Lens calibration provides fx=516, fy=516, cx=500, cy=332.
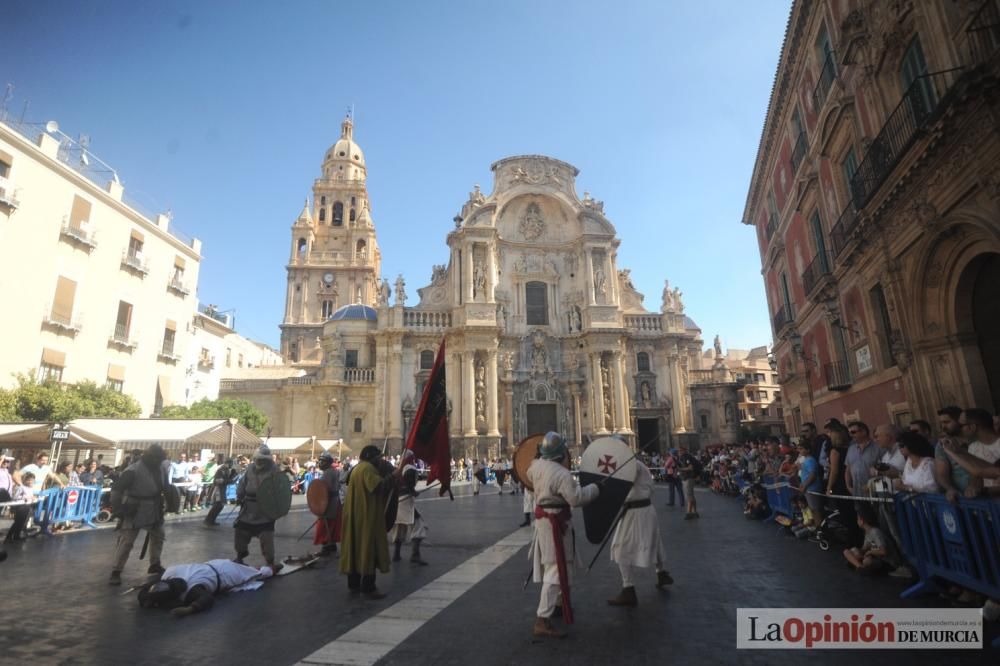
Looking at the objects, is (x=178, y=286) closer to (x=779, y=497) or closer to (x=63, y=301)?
(x=63, y=301)

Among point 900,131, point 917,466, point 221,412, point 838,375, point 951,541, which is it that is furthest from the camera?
point 221,412

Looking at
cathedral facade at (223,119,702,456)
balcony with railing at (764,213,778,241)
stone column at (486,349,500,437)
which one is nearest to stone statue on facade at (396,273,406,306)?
cathedral facade at (223,119,702,456)

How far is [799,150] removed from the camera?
15.9 meters

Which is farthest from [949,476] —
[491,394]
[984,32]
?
[491,394]

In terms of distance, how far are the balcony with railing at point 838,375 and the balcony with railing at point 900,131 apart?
4.84 metres

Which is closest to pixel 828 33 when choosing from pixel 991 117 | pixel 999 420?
pixel 991 117

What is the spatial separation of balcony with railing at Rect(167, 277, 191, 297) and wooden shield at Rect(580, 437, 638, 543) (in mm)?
26518

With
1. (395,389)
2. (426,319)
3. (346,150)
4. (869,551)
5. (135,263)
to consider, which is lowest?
(869,551)

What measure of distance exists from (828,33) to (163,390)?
29.2 meters

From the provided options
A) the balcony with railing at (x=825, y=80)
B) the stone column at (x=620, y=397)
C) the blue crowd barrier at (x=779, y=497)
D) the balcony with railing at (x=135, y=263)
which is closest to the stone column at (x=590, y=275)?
the stone column at (x=620, y=397)

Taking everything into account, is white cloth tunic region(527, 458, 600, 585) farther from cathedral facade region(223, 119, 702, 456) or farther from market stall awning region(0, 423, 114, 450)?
cathedral facade region(223, 119, 702, 456)

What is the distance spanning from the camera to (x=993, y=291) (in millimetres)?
8719

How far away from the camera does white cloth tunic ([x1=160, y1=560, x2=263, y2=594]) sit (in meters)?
5.46

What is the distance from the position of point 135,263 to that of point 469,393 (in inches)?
693
